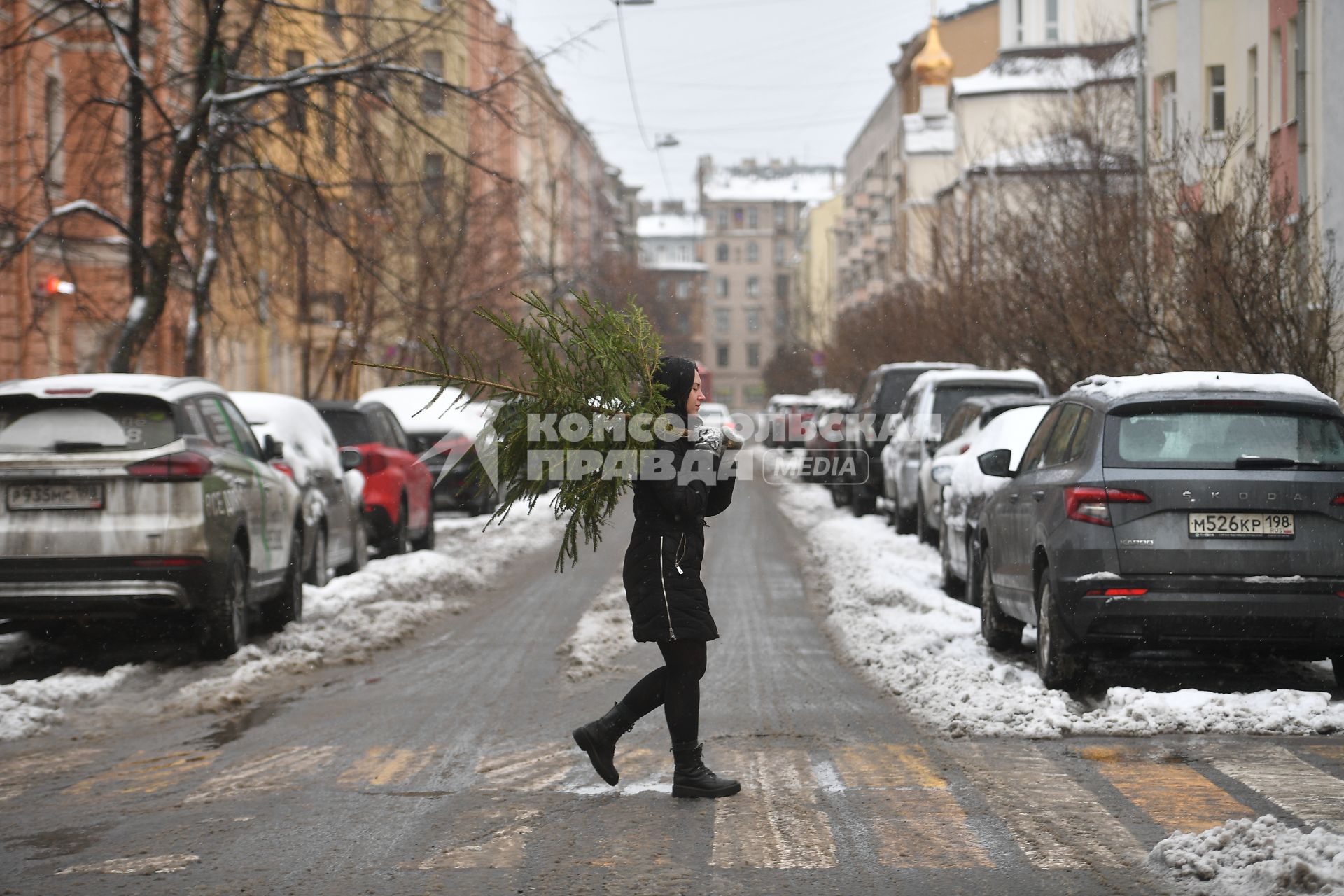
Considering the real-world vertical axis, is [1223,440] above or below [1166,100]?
below

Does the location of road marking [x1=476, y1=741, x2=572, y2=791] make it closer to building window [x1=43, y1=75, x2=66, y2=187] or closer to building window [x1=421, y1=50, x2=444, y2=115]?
building window [x1=421, y1=50, x2=444, y2=115]

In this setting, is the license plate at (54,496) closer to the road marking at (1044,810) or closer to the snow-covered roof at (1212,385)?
the road marking at (1044,810)

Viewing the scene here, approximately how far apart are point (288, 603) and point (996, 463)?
17.0 ft

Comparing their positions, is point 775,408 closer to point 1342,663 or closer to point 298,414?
point 298,414

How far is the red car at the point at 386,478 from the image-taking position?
18562 millimetres

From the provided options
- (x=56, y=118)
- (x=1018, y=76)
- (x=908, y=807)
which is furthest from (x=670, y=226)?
(x=908, y=807)

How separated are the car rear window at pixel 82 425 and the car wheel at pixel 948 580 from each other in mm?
6893

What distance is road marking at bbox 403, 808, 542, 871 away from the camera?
6020 mm

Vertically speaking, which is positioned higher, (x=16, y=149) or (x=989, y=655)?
(x=16, y=149)

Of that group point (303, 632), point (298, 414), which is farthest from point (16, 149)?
point (303, 632)

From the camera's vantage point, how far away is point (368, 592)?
15.0 m

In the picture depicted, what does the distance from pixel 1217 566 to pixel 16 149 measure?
20.2m

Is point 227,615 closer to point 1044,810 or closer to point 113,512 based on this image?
point 113,512

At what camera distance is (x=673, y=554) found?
6996mm
